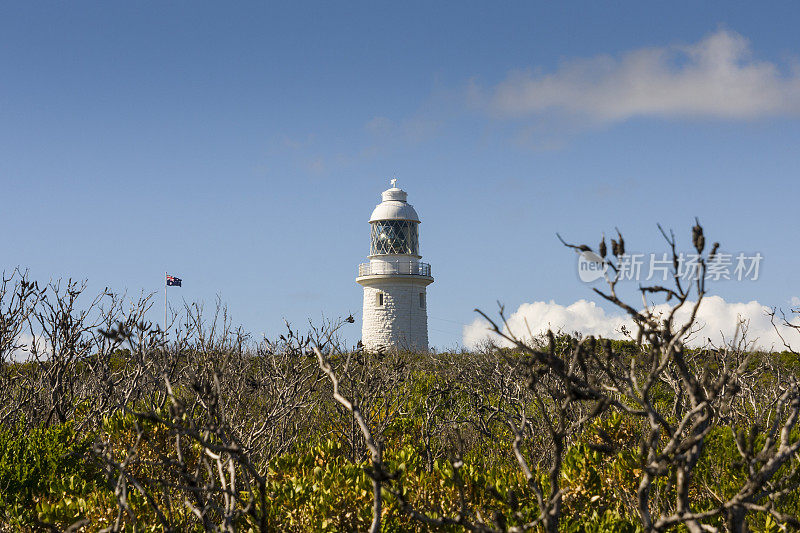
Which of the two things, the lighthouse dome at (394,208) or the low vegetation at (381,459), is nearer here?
the low vegetation at (381,459)

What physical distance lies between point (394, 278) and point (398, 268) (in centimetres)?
49

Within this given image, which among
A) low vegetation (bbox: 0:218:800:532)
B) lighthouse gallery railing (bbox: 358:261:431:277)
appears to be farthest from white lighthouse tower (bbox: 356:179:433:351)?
low vegetation (bbox: 0:218:800:532)

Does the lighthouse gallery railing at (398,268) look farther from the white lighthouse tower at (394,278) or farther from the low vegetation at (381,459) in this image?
the low vegetation at (381,459)

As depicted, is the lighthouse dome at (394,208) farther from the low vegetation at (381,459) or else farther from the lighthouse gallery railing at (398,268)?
the low vegetation at (381,459)

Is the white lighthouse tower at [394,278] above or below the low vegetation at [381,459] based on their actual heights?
above

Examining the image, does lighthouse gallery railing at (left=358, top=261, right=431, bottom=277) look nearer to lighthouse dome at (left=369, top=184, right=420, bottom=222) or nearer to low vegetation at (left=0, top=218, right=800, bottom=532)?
lighthouse dome at (left=369, top=184, right=420, bottom=222)

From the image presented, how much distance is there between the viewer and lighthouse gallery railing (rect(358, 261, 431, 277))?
108 ft

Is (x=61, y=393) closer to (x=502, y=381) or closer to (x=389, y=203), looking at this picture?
(x=502, y=381)

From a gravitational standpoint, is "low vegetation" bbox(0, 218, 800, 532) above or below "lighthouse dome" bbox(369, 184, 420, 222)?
below

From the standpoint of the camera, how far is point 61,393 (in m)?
9.49

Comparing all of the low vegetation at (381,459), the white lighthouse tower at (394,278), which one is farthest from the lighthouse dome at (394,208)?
the low vegetation at (381,459)

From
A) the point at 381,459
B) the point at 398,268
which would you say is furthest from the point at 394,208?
the point at 381,459

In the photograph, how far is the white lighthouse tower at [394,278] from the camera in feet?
109

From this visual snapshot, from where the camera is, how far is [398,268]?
3306 centimetres
